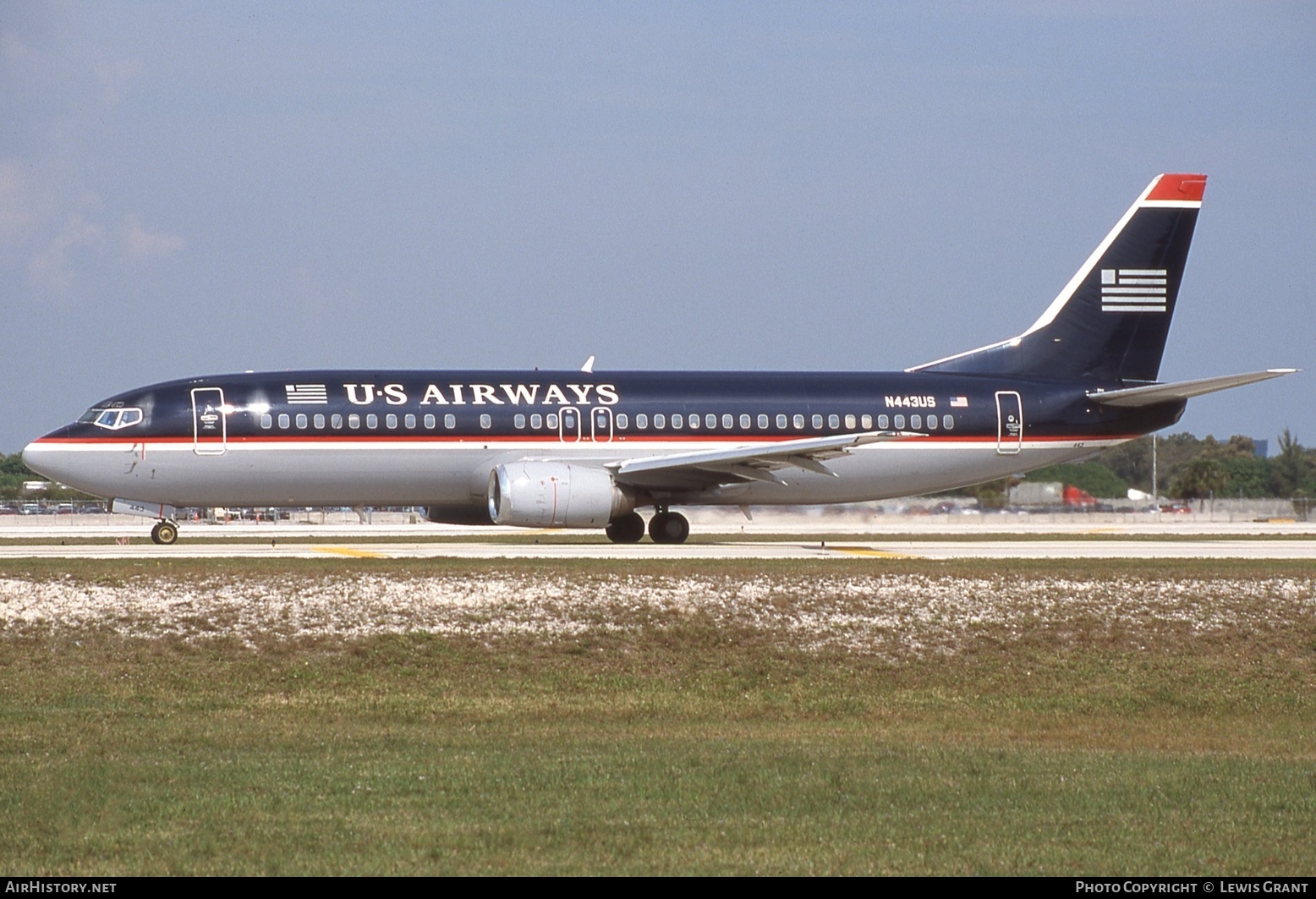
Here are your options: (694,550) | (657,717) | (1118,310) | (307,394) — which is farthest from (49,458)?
(1118,310)

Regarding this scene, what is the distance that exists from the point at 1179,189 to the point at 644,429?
1653cm

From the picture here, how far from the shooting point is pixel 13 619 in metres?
20.8

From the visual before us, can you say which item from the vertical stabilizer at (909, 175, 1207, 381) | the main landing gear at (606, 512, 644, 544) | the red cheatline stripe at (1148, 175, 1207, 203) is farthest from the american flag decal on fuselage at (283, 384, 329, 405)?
the red cheatline stripe at (1148, 175, 1207, 203)

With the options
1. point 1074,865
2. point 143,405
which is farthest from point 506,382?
point 1074,865

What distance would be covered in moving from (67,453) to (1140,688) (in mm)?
25382

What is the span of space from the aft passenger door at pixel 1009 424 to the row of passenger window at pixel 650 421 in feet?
4.21

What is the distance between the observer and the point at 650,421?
122 ft

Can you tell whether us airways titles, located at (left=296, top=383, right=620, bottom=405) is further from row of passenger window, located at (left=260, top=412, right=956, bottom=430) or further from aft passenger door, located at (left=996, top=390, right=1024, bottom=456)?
aft passenger door, located at (left=996, top=390, right=1024, bottom=456)

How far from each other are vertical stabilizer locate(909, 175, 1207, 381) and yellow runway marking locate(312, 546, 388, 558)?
16.5 m

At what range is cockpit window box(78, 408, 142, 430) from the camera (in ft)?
116

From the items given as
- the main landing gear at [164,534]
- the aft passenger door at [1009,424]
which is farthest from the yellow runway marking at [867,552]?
the main landing gear at [164,534]

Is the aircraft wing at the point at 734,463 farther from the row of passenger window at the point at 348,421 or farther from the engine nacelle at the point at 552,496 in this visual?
the row of passenger window at the point at 348,421

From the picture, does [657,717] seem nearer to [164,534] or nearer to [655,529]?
[655,529]

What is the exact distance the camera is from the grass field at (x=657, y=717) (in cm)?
1052
